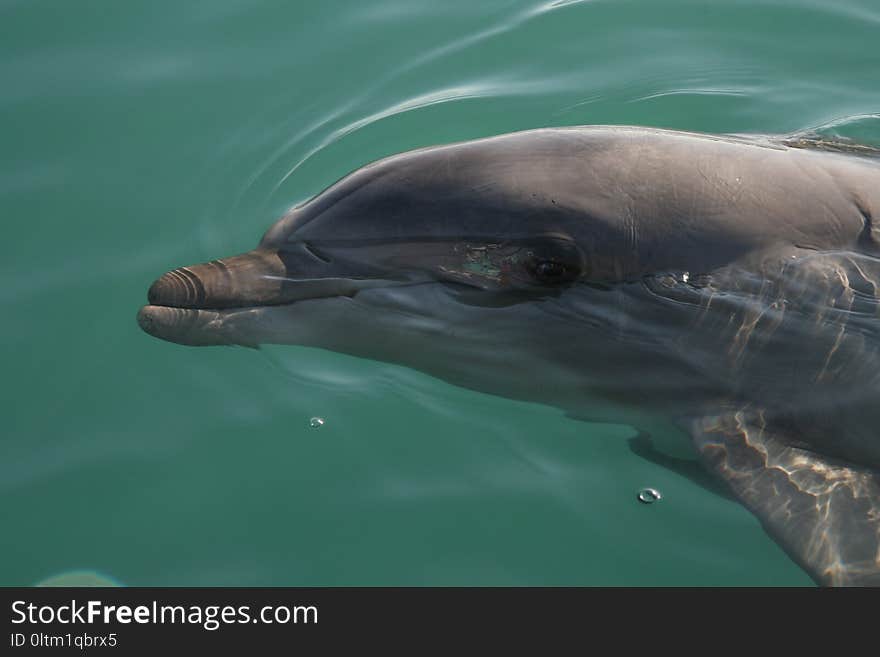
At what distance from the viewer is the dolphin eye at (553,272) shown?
610cm

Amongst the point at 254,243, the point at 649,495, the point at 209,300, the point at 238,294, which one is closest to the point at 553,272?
the point at 649,495

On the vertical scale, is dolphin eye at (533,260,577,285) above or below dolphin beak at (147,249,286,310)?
below

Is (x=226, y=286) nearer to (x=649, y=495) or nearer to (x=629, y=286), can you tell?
Result: (x=629, y=286)

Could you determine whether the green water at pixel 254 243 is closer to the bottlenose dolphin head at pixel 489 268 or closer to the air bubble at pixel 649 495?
the air bubble at pixel 649 495

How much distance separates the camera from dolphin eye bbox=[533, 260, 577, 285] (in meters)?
6.10

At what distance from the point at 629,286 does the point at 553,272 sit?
431 millimetres

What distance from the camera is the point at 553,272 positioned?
6121mm

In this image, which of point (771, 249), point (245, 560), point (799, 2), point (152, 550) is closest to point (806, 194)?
point (771, 249)

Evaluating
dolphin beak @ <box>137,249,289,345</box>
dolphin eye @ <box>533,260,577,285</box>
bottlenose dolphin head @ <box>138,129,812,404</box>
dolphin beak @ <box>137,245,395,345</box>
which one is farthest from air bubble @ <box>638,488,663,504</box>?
dolphin beak @ <box>137,249,289,345</box>

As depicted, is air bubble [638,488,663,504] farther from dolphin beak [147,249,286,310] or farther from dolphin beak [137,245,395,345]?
dolphin beak [147,249,286,310]

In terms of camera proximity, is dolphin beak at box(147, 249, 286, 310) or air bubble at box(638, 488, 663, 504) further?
air bubble at box(638, 488, 663, 504)

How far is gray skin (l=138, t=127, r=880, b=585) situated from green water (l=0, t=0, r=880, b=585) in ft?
1.84

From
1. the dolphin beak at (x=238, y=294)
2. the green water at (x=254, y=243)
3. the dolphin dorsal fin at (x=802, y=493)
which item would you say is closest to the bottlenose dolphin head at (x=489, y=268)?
the dolphin beak at (x=238, y=294)

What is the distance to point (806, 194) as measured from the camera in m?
6.25
